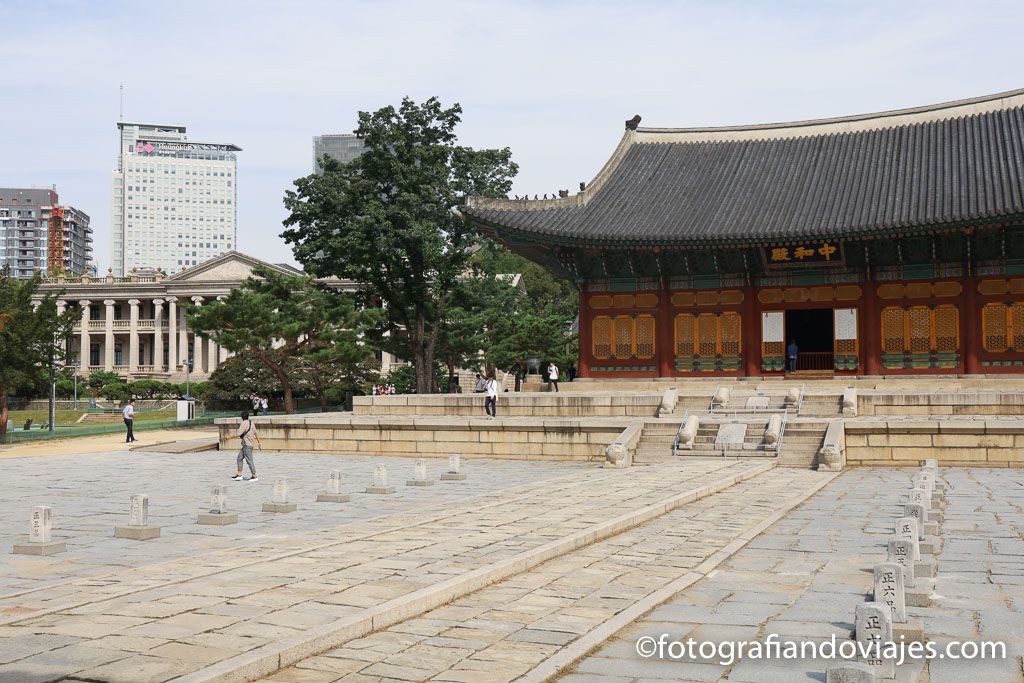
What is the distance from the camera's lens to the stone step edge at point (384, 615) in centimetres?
602

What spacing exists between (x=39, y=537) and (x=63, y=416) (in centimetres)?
5812

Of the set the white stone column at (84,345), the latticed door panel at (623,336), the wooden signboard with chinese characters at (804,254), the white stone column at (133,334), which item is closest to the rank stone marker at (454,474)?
the latticed door panel at (623,336)

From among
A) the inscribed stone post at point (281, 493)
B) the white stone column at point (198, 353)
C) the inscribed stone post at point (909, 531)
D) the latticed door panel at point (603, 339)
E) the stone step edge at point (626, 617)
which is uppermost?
the white stone column at point (198, 353)

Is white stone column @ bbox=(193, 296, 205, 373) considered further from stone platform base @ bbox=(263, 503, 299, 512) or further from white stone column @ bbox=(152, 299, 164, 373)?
stone platform base @ bbox=(263, 503, 299, 512)

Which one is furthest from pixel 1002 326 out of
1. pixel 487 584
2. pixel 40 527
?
pixel 40 527

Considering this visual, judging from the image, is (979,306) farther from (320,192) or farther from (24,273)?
(24,273)

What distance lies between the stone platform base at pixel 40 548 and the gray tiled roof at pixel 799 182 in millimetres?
22118

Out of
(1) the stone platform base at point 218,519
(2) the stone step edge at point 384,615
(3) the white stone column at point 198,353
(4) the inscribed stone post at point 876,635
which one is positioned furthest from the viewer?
(3) the white stone column at point 198,353

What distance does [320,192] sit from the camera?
42344 mm

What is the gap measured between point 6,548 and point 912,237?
87.4ft

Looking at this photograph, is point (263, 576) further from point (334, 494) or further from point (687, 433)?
point (687, 433)

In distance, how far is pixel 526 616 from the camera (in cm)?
772

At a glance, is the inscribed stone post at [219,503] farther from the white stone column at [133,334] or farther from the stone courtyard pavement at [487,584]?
the white stone column at [133,334]

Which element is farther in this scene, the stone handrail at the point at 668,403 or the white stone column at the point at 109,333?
the white stone column at the point at 109,333
